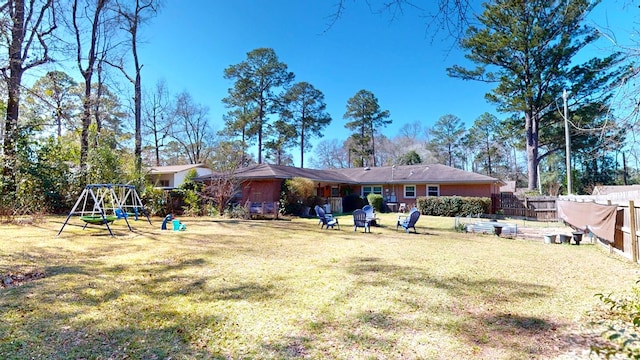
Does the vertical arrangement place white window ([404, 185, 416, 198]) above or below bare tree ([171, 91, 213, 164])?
below

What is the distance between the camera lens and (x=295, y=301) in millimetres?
4496

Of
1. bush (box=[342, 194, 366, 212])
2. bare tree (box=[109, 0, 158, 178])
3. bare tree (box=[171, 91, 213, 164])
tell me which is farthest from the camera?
bare tree (box=[171, 91, 213, 164])

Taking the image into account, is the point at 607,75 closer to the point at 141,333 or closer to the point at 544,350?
the point at 544,350

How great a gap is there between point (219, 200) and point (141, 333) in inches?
554

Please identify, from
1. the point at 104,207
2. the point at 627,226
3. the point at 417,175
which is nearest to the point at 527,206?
the point at 417,175

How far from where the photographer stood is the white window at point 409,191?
944 inches

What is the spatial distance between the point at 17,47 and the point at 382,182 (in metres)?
21.3

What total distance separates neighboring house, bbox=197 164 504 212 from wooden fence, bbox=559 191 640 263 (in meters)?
13.6

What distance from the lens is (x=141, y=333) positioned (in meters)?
3.51

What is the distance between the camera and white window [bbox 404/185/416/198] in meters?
24.0

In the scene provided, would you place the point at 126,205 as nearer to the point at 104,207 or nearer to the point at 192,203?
the point at 104,207

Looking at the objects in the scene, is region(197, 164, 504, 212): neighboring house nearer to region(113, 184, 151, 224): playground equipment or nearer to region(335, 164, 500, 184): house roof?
region(335, 164, 500, 184): house roof

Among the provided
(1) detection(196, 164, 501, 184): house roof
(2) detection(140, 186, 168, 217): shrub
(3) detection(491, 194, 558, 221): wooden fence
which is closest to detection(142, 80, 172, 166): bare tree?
(2) detection(140, 186, 168, 217): shrub

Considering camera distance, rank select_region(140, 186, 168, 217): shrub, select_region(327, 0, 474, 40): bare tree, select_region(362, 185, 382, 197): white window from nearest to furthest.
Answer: select_region(327, 0, 474, 40): bare tree → select_region(140, 186, 168, 217): shrub → select_region(362, 185, 382, 197): white window
